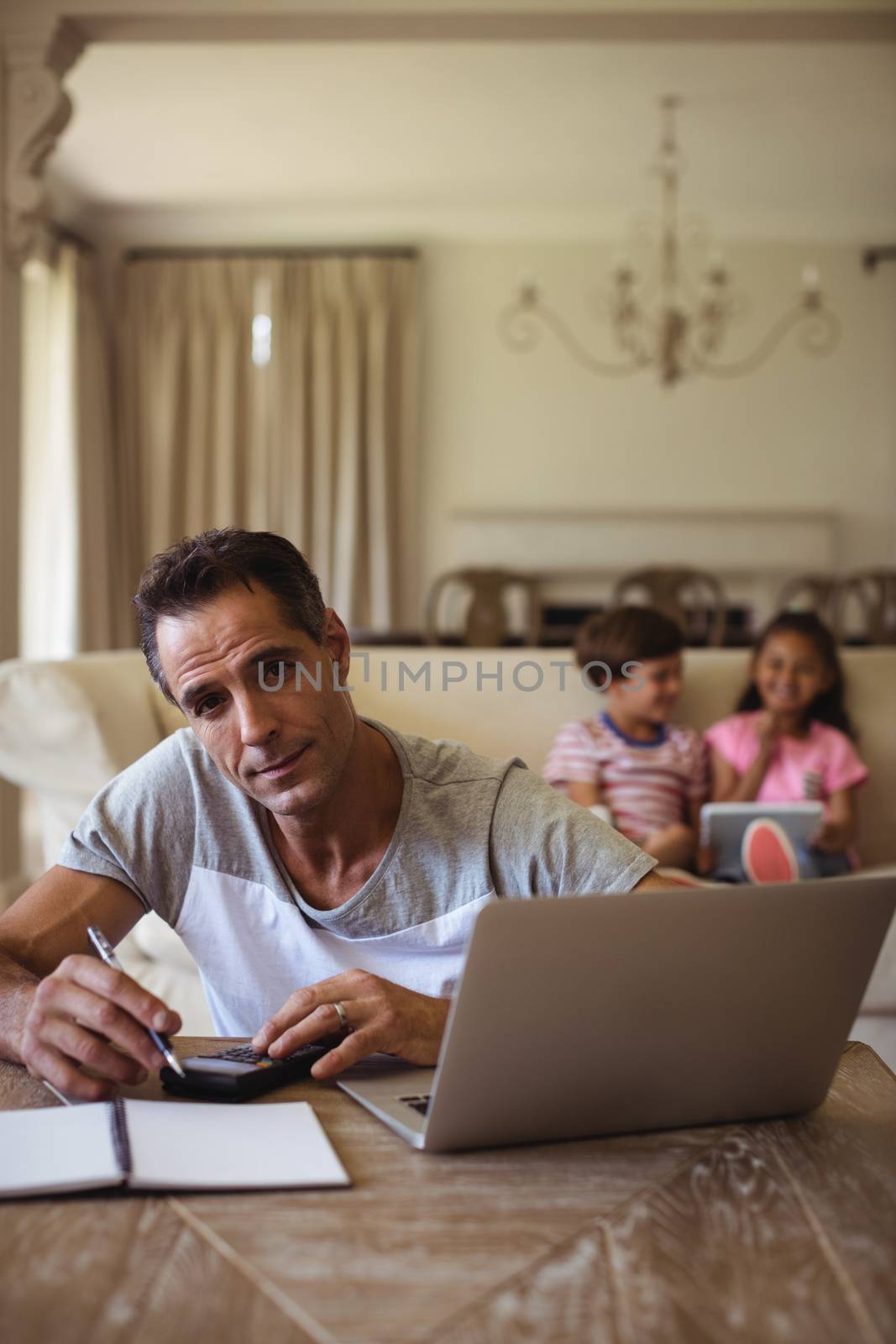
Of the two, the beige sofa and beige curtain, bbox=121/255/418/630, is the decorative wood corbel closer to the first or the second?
the beige sofa

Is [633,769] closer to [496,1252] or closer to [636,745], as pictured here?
[636,745]

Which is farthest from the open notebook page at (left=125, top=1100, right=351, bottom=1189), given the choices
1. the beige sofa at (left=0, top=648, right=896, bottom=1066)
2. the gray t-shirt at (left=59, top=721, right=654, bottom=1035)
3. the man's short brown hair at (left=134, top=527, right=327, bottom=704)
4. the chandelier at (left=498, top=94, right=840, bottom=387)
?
the chandelier at (left=498, top=94, right=840, bottom=387)

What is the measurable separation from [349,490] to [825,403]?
239 centimetres

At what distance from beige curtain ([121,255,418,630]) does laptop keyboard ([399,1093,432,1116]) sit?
17.5 feet

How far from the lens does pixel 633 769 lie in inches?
105

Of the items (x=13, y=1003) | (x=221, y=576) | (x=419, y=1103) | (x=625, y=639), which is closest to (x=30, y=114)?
(x=625, y=639)

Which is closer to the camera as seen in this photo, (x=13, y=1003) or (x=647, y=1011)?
(x=647, y=1011)

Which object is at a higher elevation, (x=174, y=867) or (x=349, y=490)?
(x=349, y=490)

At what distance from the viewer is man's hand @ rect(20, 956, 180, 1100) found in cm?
84

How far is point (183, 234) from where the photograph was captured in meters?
6.28

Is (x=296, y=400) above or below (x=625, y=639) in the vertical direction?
above

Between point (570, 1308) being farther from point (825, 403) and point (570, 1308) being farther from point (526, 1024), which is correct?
point (825, 403)

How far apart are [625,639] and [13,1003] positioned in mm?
1835

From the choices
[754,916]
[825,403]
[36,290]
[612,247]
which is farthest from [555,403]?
[754,916]
